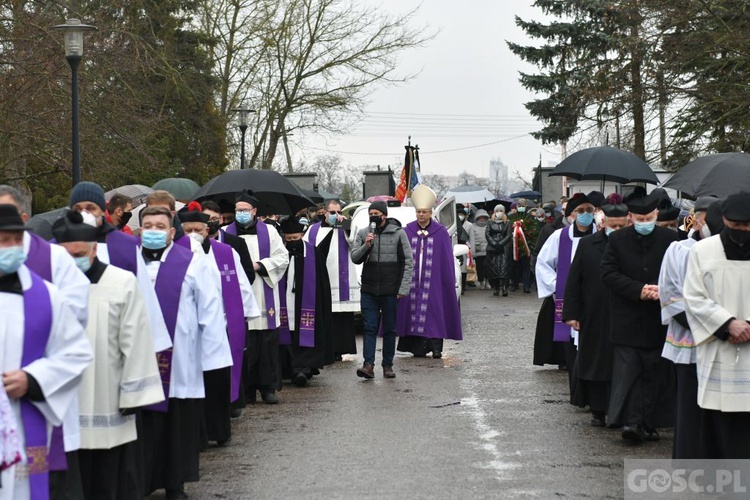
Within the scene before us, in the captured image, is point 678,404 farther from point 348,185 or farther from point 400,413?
point 348,185

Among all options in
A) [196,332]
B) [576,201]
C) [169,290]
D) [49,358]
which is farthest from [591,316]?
[49,358]

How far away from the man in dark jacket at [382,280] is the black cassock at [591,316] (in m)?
3.27

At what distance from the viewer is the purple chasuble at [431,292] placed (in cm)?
1664

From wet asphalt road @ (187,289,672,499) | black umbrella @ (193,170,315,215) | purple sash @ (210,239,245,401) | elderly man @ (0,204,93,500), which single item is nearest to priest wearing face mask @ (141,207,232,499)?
wet asphalt road @ (187,289,672,499)

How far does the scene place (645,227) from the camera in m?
10.1

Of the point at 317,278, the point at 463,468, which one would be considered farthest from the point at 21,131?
the point at 463,468

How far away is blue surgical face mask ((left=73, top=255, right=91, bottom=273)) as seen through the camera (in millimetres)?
6980

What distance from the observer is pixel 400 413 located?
11758 millimetres

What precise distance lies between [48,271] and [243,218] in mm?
6212

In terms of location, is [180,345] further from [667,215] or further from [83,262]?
[667,215]

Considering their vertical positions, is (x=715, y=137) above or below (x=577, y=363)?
above

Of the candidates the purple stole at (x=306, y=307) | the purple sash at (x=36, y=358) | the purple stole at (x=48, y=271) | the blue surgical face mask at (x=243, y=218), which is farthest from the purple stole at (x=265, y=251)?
the purple sash at (x=36, y=358)

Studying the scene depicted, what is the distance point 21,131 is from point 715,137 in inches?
441

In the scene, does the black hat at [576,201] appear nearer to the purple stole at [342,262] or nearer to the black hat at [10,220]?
the purple stole at [342,262]
